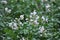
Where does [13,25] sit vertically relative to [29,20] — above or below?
below

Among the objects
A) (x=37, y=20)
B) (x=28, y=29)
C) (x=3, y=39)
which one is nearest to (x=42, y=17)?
(x=37, y=20)

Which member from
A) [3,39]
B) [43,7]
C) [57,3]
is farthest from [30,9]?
[3,39]

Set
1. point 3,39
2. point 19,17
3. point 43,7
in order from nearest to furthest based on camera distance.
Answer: point 3,39 → point 19,17 → point 43,7

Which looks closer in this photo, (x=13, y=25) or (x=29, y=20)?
(x=13, y=25)

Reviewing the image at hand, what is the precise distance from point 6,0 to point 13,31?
42.2 inches

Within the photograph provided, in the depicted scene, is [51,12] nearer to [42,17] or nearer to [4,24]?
[42,17]

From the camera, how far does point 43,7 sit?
458 cm

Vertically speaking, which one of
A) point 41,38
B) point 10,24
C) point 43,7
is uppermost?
point 43,7

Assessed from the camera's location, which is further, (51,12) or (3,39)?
(51,12)

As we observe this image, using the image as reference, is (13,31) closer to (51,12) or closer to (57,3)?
(51,12)

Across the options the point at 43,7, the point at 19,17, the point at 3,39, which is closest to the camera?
the point at 3,39

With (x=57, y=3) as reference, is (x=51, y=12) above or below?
below

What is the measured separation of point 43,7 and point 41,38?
3.18ft

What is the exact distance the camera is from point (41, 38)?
3.77 meters
